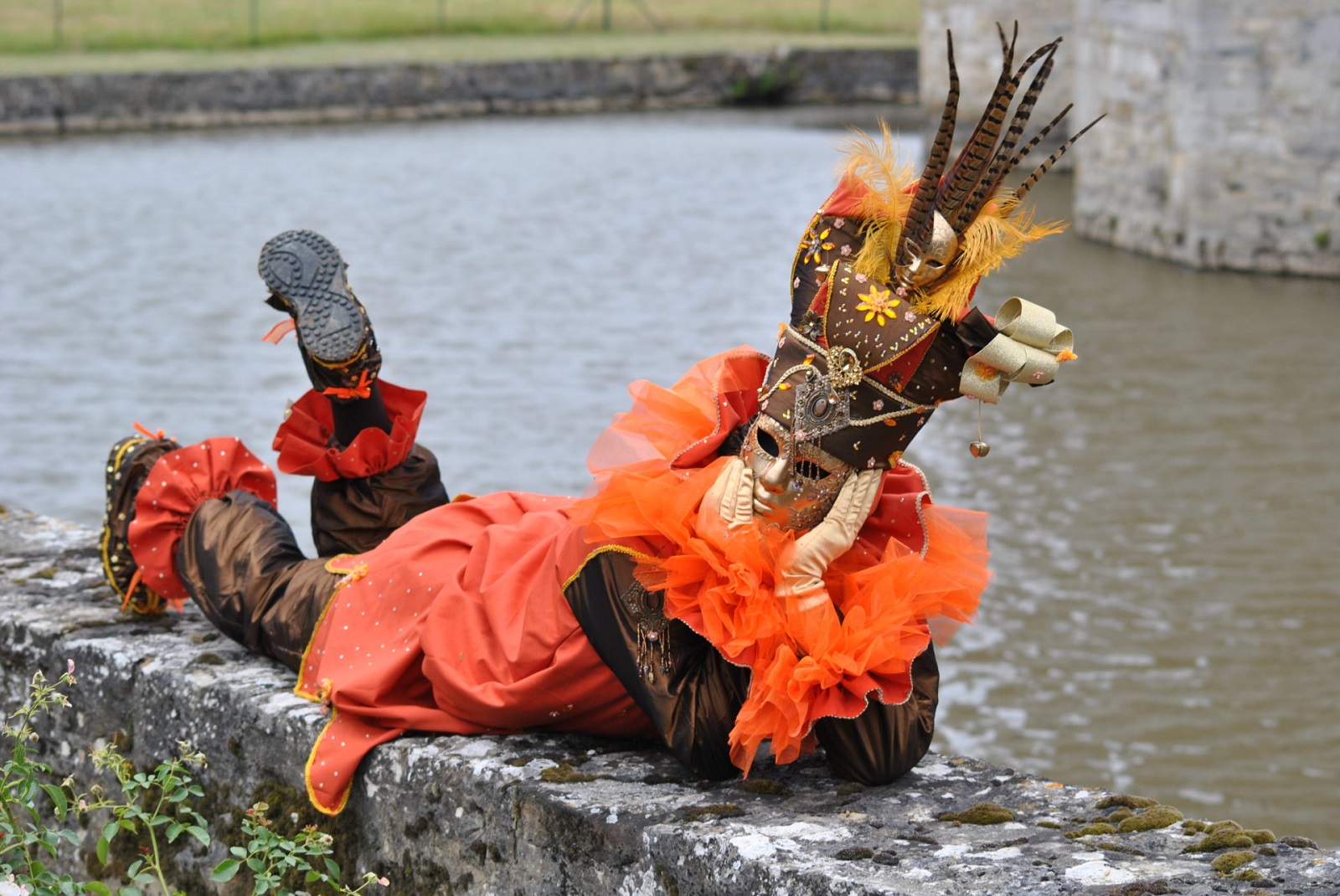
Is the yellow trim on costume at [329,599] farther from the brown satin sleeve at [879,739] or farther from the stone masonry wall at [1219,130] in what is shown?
the stone masonry wall at [1219,130]

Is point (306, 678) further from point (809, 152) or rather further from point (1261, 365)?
point (809, 152)

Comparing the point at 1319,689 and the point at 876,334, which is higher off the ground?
the point at 876,334

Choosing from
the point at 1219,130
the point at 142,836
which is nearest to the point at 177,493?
the point at 142,836

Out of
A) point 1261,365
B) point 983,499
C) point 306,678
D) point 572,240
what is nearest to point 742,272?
point 572,240

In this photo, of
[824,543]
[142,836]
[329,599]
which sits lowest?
[142,836]

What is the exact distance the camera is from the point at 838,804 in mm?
2385

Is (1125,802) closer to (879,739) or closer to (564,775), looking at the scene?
(879,739)

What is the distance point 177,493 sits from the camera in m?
3.16

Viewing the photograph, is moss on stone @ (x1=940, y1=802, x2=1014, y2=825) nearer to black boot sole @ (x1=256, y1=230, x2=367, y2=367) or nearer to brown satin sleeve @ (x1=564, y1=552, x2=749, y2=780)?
brown satin sleeve @ (x1=564, y1=552, x2=749, y2=780)

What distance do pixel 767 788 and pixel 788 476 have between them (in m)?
0.48

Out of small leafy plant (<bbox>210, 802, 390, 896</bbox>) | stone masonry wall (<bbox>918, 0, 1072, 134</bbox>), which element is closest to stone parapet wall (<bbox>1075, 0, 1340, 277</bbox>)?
stone masonry wall (<bbox>918, 0, 1072, 134</bbox>)

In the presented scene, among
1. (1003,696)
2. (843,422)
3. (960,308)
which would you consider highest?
(960,308)

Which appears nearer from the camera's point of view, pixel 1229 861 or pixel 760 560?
pixel 1229 861

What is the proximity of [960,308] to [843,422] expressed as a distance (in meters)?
0.24
